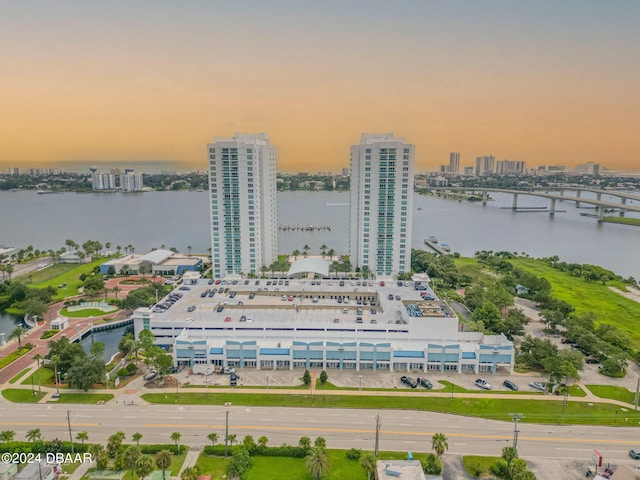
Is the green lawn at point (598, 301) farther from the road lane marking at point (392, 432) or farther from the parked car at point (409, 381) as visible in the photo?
the parked car at point (409, 381)

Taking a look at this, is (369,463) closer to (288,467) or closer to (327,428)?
(288,467)

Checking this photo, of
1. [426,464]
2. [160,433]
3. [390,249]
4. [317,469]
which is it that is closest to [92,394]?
[160,433]

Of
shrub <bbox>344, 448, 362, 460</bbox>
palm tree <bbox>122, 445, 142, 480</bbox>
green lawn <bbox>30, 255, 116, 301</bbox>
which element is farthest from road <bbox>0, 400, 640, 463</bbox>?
green lawn <bbox>30, 255, 116, 301</bbox>

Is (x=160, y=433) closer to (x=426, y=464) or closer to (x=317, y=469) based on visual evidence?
(x=317, y=469)

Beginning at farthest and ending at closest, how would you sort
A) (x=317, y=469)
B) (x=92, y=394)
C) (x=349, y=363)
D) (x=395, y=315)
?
1. (x=395, y=315)
2. (x=349, y=363)
3. (x=92, y=394)
4. (x=317, y=469)

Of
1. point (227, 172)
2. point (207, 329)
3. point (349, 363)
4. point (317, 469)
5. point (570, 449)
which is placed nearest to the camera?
point (317, 469)

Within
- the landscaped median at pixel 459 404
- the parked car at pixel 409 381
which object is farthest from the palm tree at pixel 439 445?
the parked car at pixel 409 381
